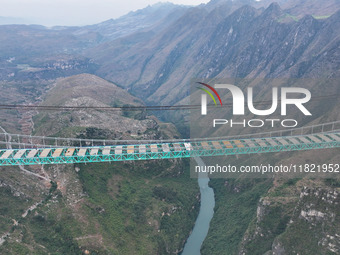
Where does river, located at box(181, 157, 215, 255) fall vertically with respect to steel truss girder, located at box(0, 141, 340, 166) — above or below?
below

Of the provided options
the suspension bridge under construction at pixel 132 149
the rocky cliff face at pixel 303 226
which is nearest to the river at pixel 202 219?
the rocky cliff face at pixel 303 226

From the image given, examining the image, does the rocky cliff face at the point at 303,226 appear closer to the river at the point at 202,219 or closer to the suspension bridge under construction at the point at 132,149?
the suspension bridge under construction at the point at 132,149

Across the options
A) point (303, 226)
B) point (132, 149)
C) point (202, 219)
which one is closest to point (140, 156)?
point (132, 149)

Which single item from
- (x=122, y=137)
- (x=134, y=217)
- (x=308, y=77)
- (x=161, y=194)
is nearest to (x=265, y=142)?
(x=161, y=194)

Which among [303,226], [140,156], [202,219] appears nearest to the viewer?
[303,226]

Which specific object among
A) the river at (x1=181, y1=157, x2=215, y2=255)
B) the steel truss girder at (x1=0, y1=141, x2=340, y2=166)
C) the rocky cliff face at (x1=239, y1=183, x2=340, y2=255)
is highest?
the steel truss girder at (x1=0, y1=141, x2=340, y2=166)

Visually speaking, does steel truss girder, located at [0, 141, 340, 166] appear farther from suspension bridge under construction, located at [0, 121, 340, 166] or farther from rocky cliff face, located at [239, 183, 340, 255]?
rocky cliff face, located at [239, 183, 340, 255]

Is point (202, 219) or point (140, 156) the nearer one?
point (140, 156)

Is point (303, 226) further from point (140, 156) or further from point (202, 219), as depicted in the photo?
point (140, 156)

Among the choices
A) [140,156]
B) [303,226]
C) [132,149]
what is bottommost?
[303,226]

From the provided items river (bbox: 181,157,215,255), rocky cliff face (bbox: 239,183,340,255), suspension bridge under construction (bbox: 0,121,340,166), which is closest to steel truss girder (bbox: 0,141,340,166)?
suspension bridge under construction (bbox: 0,121,340,166)
